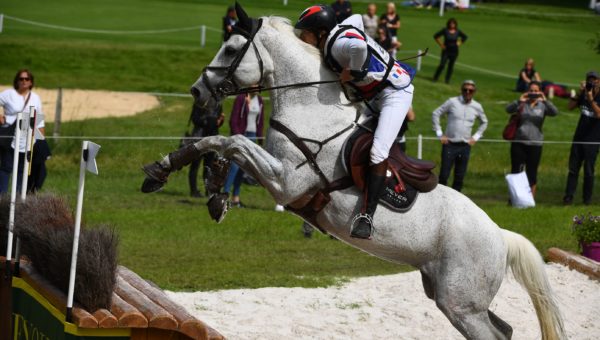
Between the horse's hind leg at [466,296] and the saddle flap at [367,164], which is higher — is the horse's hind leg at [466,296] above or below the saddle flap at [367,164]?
below

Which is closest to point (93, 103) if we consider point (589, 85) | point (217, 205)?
point (589, 85)

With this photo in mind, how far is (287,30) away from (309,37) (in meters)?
0.17

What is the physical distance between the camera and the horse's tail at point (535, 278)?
7.67m

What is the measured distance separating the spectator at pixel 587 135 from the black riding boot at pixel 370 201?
343 inches

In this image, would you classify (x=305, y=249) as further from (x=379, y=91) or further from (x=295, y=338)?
(x=379, y=91)

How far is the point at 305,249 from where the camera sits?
41.2 feet

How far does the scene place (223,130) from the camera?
63.1 ft

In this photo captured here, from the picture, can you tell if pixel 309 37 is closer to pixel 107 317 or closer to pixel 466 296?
pixel 466 296

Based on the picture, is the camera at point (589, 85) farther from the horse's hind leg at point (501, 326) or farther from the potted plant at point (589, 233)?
the horse's hind leg at point (501, 326)

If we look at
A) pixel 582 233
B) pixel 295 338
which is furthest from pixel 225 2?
pixel 295 338

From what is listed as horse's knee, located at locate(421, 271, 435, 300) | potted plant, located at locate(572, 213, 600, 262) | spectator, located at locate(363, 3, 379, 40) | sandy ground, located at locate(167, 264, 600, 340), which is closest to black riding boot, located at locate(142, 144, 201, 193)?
horse's knee, located at locate(421, 271, 435, 300)

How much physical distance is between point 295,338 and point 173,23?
2356 cm

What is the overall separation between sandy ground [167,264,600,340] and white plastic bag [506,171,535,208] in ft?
14.7

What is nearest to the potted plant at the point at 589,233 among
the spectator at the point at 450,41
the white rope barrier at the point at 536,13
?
the spectator at the point at 450,41
